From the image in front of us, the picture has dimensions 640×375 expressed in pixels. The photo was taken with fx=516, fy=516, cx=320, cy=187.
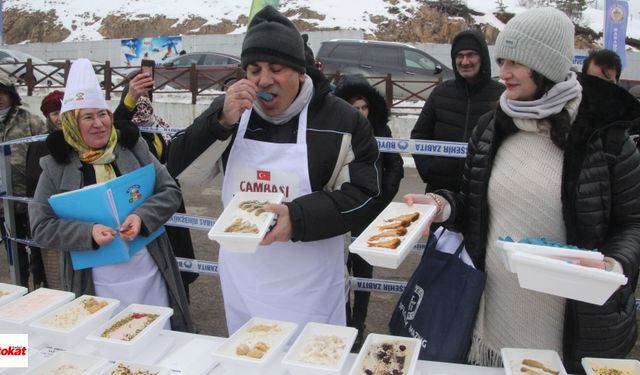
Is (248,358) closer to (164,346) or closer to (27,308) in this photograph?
(164,346)

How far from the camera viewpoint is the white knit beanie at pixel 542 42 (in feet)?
5.53

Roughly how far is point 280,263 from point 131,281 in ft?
2.73

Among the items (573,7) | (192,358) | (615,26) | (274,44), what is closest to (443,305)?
(192,358)

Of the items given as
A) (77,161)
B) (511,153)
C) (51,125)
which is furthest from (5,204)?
(511,153)

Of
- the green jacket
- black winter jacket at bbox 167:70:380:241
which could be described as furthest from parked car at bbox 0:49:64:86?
black winter jacket at bbox 167:70:380:241

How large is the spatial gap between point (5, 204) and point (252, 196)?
9.17 ft

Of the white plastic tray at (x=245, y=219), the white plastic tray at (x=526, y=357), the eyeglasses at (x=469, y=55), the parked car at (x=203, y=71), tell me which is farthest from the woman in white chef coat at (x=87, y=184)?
the parked car at (x=203, y=71)

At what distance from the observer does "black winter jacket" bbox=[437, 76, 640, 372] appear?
1.65 metres

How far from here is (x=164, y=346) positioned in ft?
6.03

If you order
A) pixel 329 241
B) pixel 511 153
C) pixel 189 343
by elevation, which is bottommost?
pixel 189 343

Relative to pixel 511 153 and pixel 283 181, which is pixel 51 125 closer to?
pixel 283 181

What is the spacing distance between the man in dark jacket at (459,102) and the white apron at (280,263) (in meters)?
1.52

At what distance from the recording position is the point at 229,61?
51.8 feet

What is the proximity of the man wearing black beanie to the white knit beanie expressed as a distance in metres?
→ 0.62
